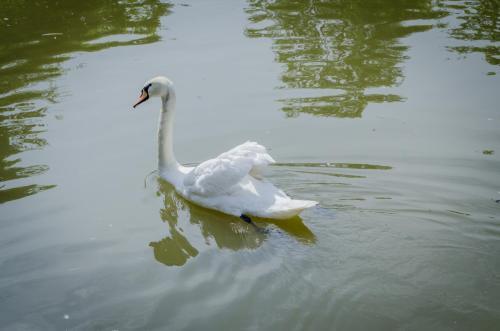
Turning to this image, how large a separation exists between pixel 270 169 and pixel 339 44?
4630 mm

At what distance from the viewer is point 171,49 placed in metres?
11.9

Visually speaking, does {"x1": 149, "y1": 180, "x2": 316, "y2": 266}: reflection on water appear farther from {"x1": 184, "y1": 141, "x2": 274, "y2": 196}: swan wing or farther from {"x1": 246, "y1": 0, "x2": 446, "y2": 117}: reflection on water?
{"x1": 246, "y1": 0, "x2": 446, "y2": 117}: reflection on water

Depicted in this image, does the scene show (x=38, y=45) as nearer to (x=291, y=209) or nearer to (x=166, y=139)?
(x=166, y=139)

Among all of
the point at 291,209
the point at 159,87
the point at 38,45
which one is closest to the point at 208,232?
the point at 291,209

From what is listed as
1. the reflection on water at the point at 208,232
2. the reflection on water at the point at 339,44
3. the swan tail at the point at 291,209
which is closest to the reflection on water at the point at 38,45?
the reflection on water at the point at 208,232

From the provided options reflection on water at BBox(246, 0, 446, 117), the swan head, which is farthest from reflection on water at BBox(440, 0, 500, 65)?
the swan head

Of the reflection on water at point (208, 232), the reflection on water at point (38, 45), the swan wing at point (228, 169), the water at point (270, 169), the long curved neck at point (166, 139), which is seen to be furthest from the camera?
the reflection on water at point (38, 45)

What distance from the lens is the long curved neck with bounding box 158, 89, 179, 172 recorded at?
7898mm

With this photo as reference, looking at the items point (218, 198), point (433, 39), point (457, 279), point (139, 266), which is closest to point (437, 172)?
point (457, 279)

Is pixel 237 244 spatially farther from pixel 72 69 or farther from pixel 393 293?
pixel 72 69

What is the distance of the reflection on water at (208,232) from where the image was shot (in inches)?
259

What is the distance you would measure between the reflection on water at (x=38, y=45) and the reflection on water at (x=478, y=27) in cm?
600

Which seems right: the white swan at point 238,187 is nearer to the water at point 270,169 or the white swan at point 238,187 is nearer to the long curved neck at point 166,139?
the water at point 270,169

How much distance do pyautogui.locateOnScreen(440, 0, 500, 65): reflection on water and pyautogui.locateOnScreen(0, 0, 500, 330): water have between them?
64 millimetres
